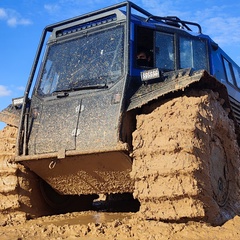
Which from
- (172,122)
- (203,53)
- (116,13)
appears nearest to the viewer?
(172,122)

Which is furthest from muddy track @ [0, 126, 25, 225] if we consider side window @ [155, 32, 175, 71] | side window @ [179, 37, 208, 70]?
side window @ [179, 37, 208, 70]

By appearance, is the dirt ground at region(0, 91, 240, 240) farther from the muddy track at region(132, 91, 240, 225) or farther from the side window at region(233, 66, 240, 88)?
the side window at region(233, 66, 240, 88)

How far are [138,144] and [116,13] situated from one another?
210 cm

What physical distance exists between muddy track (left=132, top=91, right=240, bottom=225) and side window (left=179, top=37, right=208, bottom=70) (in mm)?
1057

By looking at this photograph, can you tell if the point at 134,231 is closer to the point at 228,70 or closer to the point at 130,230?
the point at 130,230

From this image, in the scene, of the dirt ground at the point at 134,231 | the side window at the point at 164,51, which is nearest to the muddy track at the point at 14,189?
the dirt ground at the point at 134,231

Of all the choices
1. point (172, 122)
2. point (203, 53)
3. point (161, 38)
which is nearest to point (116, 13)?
point (161, 38)

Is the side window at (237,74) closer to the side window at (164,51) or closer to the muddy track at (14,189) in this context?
the side window at (164,51)

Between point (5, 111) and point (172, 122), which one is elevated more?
point (5, 111)

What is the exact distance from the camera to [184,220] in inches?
159

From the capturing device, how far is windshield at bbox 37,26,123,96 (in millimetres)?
5277

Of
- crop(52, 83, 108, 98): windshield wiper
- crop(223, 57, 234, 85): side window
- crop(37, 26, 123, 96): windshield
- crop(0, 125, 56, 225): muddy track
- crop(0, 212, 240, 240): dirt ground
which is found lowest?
crop(0, 212, 240, 240): dirt ground

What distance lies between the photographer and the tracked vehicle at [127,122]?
416 centimetres

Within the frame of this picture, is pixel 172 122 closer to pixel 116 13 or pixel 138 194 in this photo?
pixel 138 194
